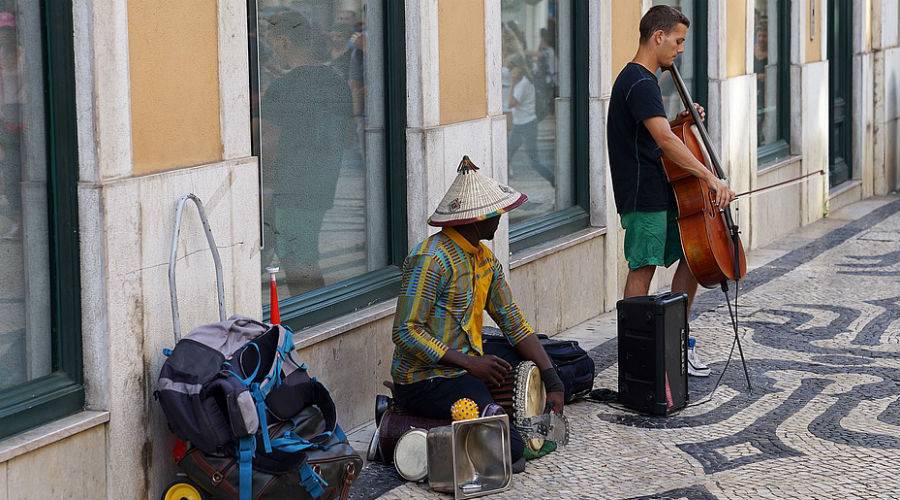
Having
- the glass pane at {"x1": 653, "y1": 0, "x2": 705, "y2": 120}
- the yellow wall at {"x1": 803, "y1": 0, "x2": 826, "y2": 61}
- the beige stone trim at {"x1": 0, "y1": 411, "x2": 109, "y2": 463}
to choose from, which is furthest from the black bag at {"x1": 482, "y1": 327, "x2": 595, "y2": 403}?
the yellow wall at {"x1": 803, "y1": 0, "x2": 826, "y2": 61}

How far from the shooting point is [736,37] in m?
10.9

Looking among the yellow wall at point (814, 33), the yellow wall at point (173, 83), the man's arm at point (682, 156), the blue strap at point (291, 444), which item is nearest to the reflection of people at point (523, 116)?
the man's arm at point (682, 156)

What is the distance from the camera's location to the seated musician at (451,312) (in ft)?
18.4

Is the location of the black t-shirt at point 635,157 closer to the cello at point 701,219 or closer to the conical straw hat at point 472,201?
the cello at point 701,219

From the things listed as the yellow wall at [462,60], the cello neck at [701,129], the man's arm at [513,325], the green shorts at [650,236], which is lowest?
the man's arm at [513,325]

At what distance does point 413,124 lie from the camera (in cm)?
685

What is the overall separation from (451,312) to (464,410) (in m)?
0.47

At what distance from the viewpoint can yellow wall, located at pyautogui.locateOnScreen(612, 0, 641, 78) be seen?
8.91m

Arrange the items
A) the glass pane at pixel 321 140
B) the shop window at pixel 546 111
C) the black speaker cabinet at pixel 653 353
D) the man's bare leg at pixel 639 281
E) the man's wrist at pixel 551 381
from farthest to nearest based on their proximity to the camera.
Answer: the shop window at pixel 546 111 < the man's bare leg at pixel 639 281 < the black speaker cabinet at pixel 653 353 < the glass pane at pixel 321 140 < the man's wrist at pixel 551 381

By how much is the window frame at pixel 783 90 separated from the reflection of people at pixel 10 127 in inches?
327

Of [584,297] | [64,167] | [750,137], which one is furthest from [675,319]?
[750,137]

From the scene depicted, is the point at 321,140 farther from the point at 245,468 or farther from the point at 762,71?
the point at 762,71

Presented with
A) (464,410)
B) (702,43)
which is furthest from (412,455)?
(702,43)

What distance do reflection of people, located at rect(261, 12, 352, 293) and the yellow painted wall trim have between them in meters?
4.84
